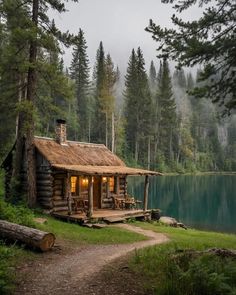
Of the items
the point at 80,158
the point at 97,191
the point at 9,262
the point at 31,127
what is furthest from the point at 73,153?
the point at 9,262

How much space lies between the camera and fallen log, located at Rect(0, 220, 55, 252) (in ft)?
39.7

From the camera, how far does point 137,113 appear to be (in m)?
72.1

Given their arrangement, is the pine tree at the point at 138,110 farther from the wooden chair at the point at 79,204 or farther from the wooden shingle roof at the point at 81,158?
the wooden chair at the point at 79,204

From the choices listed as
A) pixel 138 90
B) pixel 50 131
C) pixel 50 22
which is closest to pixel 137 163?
pixel 138 90

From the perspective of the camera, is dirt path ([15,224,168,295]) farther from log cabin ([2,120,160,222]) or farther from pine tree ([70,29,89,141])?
pine tree ([70,29,89,141])

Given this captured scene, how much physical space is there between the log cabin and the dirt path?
799 cm

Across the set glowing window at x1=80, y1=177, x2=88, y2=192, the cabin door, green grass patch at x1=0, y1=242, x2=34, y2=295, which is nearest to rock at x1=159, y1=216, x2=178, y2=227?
the cabin door

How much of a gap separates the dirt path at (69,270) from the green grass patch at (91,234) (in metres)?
1.30

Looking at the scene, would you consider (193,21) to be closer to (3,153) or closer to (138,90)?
(3,153)

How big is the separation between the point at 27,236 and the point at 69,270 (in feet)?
7.19

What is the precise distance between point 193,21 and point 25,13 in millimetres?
13175

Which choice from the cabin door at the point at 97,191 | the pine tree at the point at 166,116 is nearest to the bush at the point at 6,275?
the cabin door at the point at 97,191

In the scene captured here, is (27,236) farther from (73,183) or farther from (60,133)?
(60,133)

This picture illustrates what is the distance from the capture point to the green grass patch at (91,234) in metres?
16.4
